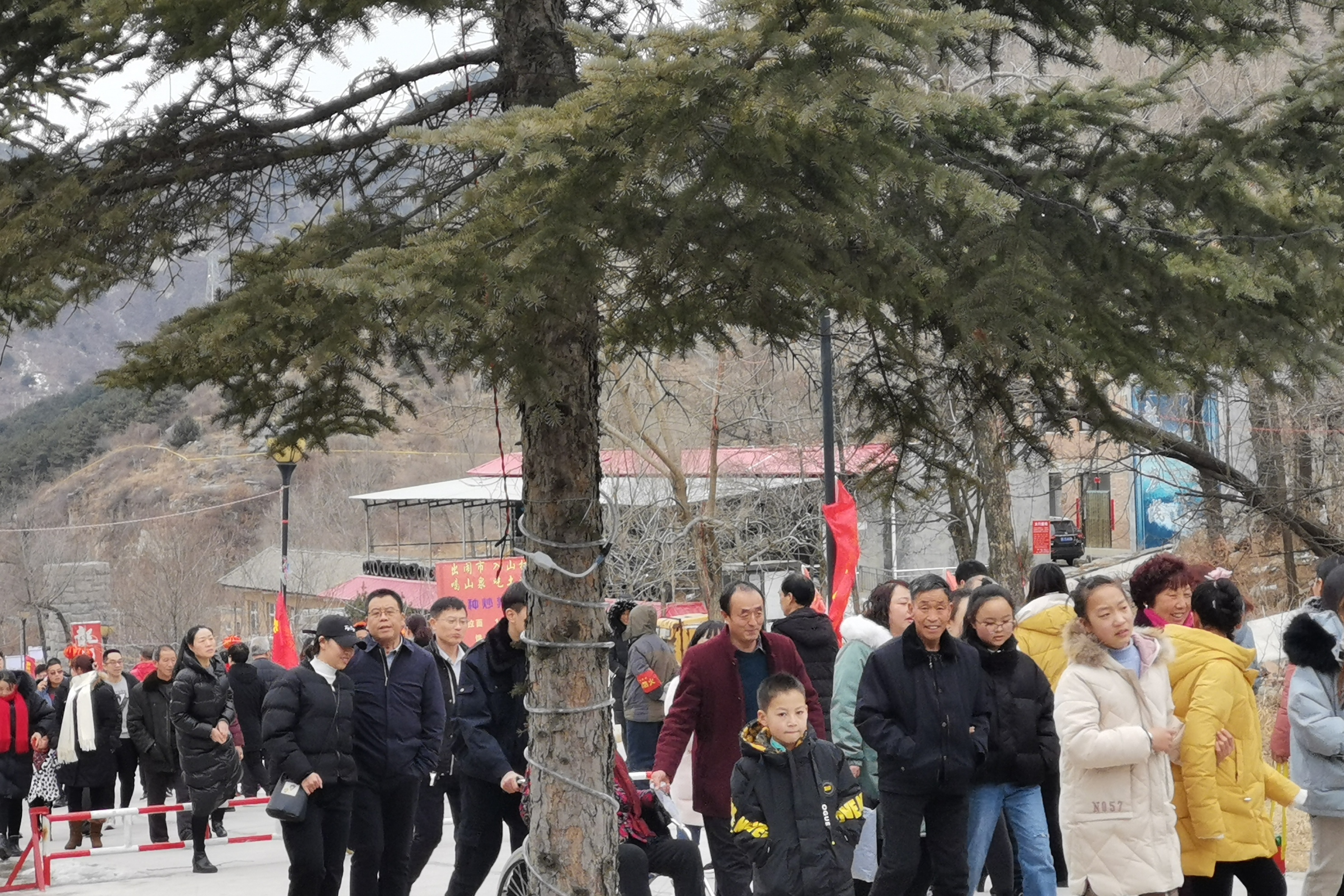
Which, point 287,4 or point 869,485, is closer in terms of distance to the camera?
point 287,4

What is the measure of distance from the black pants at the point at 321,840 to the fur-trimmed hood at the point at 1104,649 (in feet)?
12.7

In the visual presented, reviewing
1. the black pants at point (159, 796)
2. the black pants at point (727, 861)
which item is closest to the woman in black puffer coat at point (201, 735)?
the black pants at point (159, 796)

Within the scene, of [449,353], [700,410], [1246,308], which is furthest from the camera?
[700,410]

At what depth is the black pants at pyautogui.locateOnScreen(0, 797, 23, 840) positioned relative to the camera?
13.2 meters

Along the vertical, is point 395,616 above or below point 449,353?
below

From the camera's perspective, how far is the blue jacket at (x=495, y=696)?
7.33 m

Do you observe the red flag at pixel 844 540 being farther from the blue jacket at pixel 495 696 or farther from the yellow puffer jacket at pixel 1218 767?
the yellow puffer jacket at pixel 1218 767

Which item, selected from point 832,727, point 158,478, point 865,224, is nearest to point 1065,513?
point 832,727

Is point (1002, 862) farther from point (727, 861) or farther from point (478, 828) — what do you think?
point (478, 828)

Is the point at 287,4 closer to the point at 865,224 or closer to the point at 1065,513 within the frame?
the point at 865,224

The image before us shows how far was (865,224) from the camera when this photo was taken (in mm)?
4430

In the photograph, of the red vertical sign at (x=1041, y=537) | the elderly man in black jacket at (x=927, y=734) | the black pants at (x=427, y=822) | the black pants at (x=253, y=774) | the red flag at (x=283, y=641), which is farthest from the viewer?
the red vertical sign at (x=1041, y=537)

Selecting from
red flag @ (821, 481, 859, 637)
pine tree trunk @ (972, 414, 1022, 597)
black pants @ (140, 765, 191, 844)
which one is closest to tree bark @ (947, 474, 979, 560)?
pine tree trunk @ (972, 414, 1022, 597)

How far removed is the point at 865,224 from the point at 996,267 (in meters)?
0.48
